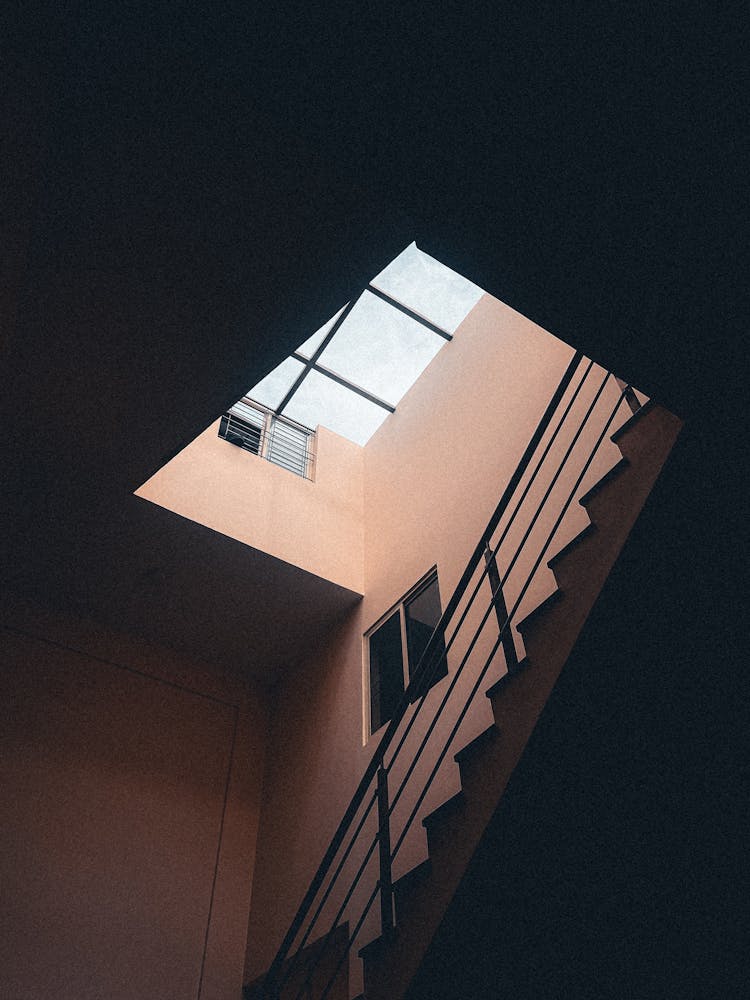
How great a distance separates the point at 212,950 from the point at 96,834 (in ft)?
4.16

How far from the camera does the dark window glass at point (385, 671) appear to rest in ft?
18.7

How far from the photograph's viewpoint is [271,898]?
18.7 ft

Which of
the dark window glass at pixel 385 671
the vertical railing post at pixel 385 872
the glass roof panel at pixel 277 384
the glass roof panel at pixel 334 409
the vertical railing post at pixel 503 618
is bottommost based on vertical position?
the vertical railing post at pixel 385 872

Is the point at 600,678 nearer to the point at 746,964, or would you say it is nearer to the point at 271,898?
the point at 746,964

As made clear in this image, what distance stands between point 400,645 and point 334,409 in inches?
118

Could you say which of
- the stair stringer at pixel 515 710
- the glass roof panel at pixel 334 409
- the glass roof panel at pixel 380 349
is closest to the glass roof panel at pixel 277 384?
the glass roof panel at pixel 334 409

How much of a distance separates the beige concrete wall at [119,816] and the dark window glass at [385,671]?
5.57 feet

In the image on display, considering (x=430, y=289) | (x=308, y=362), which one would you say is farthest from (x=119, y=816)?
(x=430, y=289)

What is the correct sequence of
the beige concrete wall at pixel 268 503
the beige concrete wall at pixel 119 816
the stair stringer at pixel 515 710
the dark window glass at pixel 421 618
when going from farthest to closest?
the beige concrete wall at pixel 268 503, the dark window glass at pixel 421 618, the beige concrete wall at pixel 119 816, the stair stringer at pixel 515 710

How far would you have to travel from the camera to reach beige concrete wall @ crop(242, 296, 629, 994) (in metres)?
4.69

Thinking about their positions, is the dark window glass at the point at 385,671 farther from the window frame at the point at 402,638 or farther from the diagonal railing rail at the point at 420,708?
the diagonal railing rail at the point at 420,708

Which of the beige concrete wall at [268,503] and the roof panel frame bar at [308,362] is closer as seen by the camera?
the beige concrete wall at [268,503]

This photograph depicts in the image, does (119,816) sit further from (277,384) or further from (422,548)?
(277,384)

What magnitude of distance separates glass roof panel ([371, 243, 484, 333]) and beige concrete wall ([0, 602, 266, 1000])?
13.4 ft
